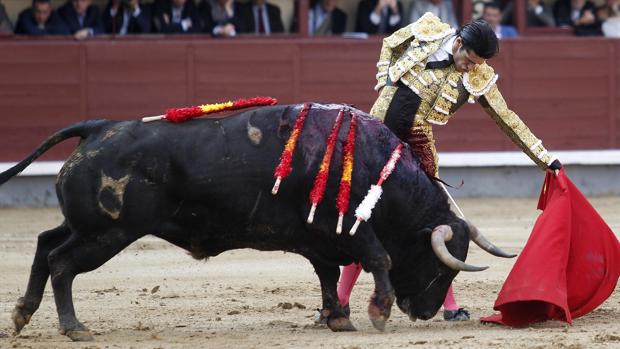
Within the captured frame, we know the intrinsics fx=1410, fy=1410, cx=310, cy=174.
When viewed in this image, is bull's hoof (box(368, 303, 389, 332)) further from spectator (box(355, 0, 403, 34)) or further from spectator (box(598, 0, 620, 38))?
spectator (box(598, 0, 620, 38))

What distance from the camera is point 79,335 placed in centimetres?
508

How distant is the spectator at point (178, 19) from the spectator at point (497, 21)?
225 cm

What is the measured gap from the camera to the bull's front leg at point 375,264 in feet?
17.0

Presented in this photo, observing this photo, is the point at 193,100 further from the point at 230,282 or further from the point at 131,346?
the point at 131,346

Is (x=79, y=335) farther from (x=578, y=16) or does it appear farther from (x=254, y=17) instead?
(x=578, y=16)

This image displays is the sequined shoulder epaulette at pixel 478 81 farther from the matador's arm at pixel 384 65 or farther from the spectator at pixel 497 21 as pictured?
the spectator at pixel 497 21

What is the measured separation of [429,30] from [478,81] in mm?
277

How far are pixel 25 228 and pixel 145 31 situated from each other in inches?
85.2

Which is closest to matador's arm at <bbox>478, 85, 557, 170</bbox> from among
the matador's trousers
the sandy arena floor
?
the matador's trousers

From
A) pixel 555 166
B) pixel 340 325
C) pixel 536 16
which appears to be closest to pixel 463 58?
pixel 555 166

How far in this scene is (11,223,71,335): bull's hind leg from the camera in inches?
205

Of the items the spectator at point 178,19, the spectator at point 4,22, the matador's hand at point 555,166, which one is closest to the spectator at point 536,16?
the spectator at point 178,19

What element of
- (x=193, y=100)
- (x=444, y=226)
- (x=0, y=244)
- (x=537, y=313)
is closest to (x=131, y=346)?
(x=444, y=226)

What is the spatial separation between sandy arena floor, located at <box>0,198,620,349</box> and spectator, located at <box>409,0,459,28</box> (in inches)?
108
